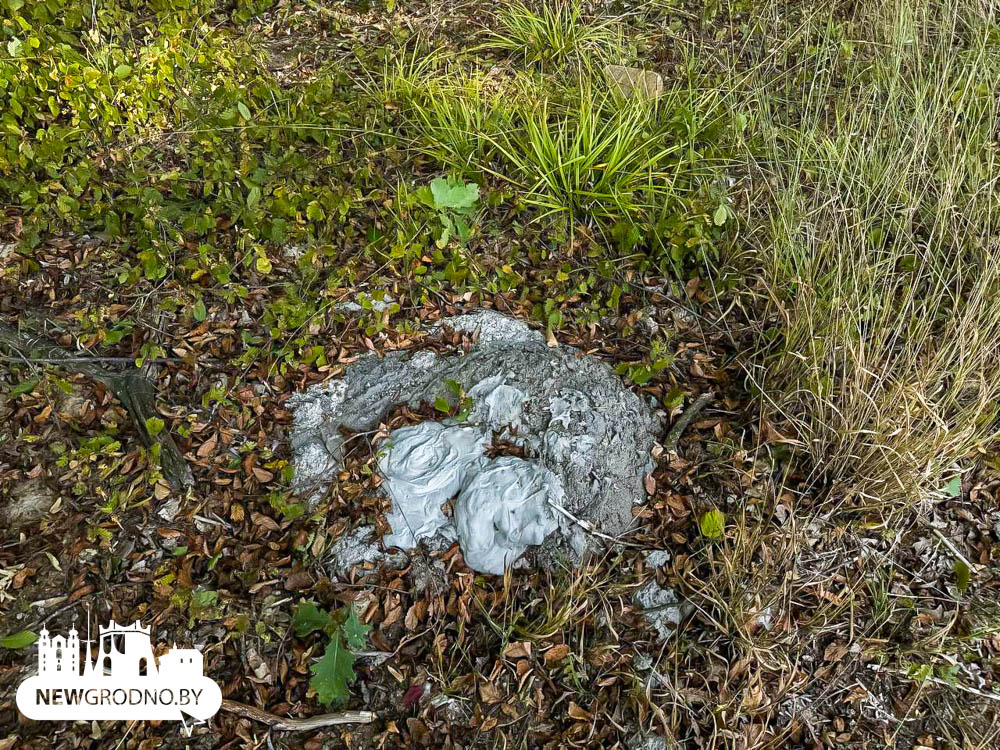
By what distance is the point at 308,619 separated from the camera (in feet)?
5.58

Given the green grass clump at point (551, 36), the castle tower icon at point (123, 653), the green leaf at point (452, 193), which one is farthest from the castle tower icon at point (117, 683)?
the green grass clump at point (551, 36)

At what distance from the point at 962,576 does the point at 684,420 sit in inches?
35.7

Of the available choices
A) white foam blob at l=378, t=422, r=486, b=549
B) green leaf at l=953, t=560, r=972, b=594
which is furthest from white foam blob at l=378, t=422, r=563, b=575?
green leaf at l=953, t=560, r=972, b=594

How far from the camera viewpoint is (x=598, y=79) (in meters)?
2.78

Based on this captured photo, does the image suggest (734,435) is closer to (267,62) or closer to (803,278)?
(803,278)

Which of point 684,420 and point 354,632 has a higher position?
point 684,420

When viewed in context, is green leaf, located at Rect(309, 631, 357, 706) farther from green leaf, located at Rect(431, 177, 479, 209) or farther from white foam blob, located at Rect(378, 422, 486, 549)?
green leaf, located at Rect(431, 177, 479, 209)

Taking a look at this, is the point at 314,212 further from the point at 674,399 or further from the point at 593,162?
the point at 674,399

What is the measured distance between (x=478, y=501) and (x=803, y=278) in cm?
132

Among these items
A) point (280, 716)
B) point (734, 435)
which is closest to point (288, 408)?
point (280, 716)

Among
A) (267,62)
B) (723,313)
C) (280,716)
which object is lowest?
(280,716)

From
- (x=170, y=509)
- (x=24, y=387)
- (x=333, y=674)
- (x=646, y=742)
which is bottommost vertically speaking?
(x=646, y=742)

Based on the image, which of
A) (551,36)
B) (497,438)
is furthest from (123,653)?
(551,36)

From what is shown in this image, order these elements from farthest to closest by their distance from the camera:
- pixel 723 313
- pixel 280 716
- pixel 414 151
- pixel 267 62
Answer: pixel 267 62
pixel 414 151
pixel 723 313
pixel 280 716
